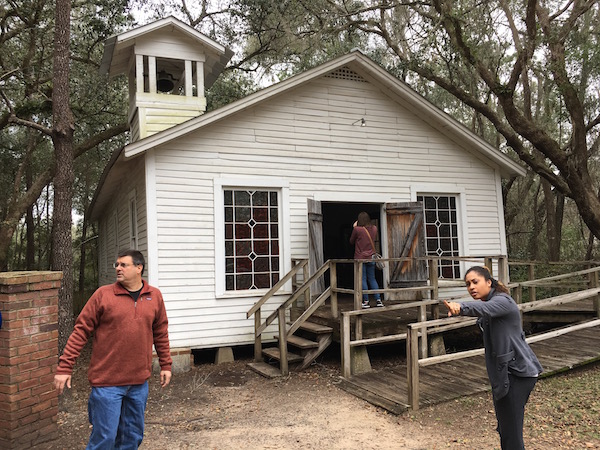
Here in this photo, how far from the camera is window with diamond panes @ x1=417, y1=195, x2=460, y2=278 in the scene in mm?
10391

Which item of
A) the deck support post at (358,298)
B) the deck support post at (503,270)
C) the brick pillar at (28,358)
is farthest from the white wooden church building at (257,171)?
the brick pillar at (28,358)

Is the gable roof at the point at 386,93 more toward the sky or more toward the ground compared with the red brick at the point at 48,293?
more toward the sky

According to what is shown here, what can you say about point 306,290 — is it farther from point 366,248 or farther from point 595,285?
point 595,285

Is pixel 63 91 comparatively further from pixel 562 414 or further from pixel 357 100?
pixel 562 414

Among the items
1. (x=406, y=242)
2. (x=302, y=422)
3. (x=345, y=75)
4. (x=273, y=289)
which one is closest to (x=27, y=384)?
(x=302, y=422)

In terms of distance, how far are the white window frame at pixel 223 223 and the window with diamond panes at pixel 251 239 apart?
3.9 inches

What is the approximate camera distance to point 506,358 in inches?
137

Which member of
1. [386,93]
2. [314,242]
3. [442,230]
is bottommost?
[314,242]

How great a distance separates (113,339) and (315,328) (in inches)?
182

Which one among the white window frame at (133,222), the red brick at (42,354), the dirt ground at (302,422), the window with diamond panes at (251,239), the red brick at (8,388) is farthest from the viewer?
the white window frame at (133,222)

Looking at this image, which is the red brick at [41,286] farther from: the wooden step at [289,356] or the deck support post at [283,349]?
the wooden step at [289,356]

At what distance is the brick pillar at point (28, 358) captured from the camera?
166 inches

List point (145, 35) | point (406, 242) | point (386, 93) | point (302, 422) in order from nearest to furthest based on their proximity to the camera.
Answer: point (302, 422) → point (406, 242) → point (145, 35) → point (386, 93)

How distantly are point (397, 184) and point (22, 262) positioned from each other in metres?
24.3
